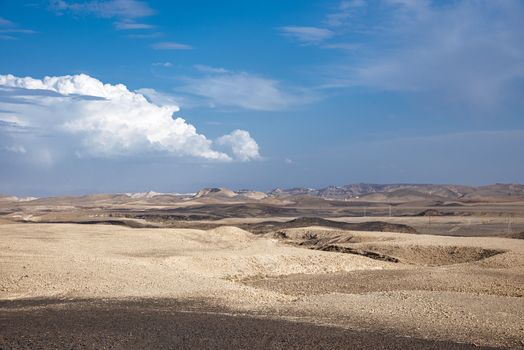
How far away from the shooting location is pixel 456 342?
A: 14.2 meters

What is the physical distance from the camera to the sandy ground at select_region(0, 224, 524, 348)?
1705 cm

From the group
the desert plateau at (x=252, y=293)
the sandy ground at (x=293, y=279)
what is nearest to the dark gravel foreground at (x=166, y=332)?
the desert plateau at (x=252, y=293)

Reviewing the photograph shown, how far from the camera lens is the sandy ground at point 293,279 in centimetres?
1705

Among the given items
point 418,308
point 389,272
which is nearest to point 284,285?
point 389,272

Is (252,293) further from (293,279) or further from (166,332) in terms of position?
(293,279)

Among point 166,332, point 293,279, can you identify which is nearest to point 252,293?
point 166,332

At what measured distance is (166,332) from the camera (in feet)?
49.4

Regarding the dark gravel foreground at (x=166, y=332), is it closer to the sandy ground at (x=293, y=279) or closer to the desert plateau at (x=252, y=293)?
the desert plateau at (x=252, y=293)

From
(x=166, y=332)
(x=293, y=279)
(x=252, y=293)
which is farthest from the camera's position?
(x=293, y=279)

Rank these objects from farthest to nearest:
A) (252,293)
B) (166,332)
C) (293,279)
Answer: (293,279) < (252,293) < (166,332)

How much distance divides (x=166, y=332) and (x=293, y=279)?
15.4 meters

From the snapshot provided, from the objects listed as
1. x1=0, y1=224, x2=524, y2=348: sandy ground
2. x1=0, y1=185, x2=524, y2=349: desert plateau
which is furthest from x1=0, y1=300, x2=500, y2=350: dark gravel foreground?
x1=0, y1=224, x2=524, y2=348: sandy ground

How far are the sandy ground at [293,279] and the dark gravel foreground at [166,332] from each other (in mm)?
684

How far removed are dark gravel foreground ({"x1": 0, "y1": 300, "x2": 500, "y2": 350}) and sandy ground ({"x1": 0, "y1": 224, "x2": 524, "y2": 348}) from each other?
684 mm
